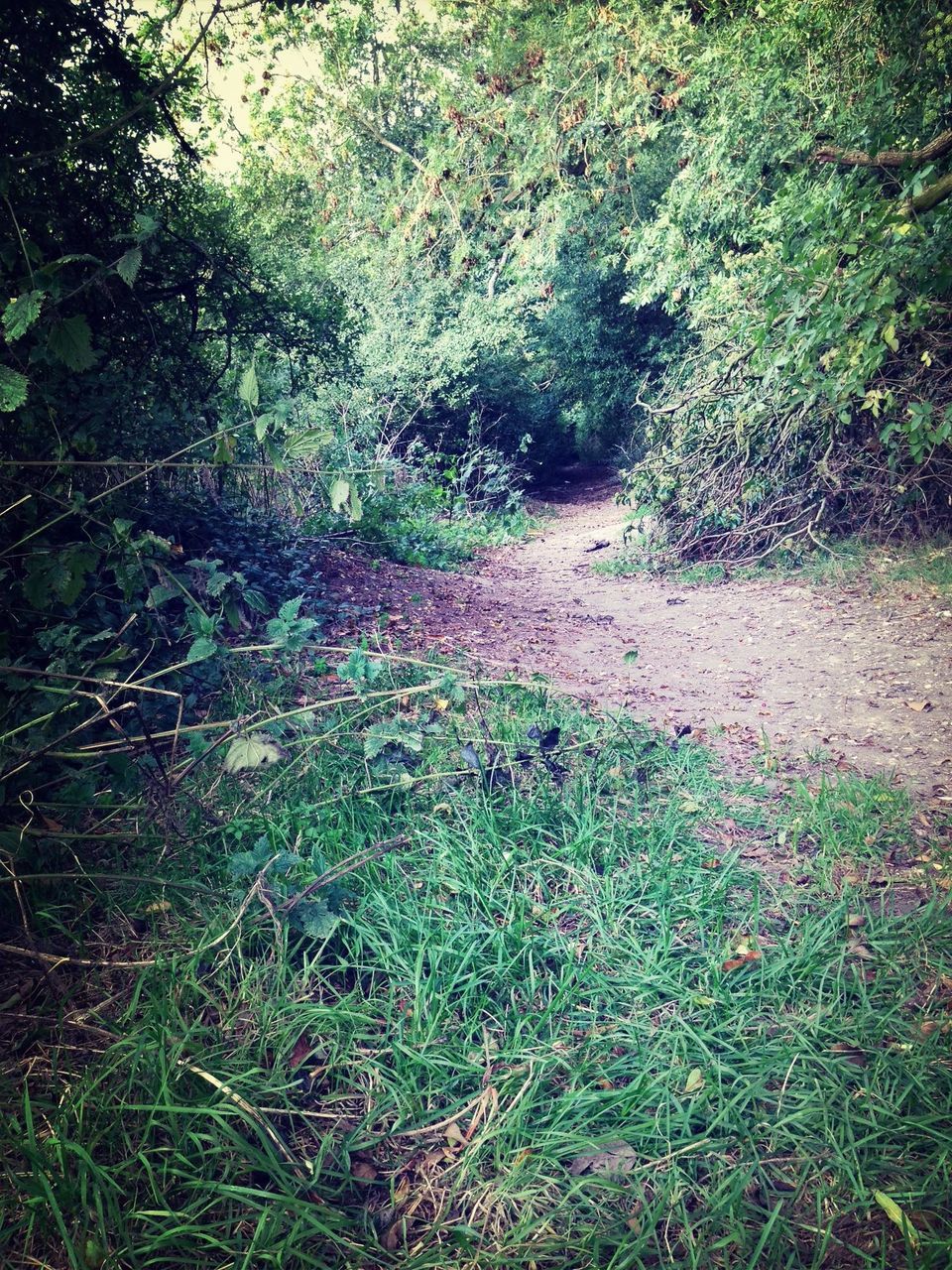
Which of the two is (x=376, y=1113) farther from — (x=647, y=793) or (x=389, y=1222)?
(x=647, y=793)

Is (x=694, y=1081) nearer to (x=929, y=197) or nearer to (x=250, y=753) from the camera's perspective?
(x=250, y=753)

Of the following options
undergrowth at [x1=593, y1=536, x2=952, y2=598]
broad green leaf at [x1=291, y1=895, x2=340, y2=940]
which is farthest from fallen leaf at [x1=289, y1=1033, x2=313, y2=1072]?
undergrowth at [x1=593, y1=536, x2=952, y2=598]

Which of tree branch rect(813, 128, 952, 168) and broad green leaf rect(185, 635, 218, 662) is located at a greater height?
tree branch rect(813, 128, 952, 168)

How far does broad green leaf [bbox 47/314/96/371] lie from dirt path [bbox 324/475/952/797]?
2.62m

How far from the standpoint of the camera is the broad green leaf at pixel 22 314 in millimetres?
1736

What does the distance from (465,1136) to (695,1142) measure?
49cm

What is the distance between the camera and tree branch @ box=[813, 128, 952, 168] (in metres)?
4.72

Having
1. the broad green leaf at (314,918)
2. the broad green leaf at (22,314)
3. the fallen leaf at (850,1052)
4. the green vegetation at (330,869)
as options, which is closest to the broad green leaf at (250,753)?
the green vegetation at (330,869)

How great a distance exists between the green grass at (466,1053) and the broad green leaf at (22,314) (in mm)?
1346

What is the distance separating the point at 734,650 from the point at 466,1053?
3807 millimetres

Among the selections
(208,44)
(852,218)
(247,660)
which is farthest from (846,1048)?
(852,218)

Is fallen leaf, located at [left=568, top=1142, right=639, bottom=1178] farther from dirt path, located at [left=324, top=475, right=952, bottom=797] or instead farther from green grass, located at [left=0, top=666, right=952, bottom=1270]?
dirt path, located at [left=324, top=475, right=952, bottom=797]

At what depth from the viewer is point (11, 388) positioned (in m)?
1.80

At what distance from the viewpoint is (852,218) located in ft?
16.2
